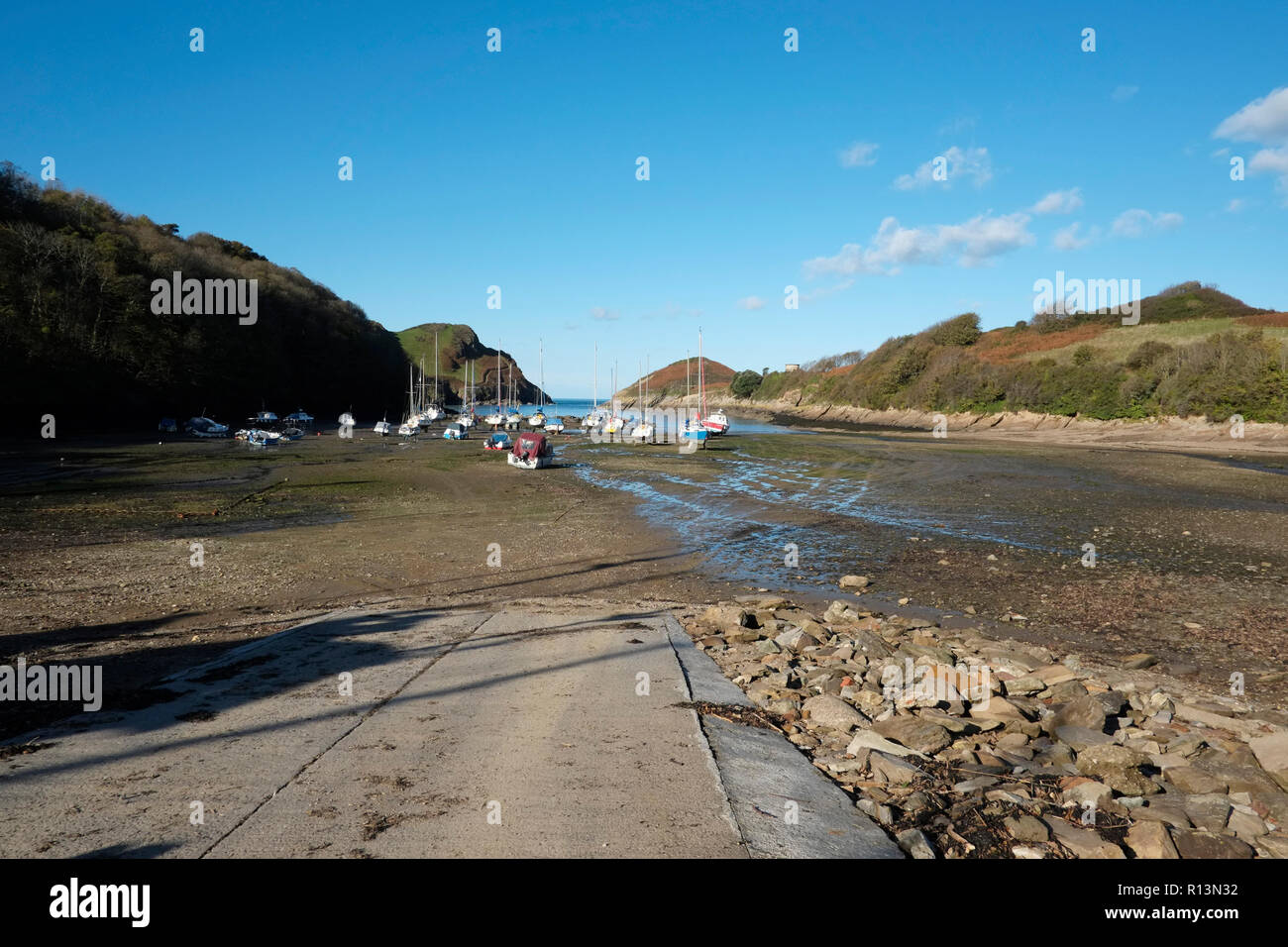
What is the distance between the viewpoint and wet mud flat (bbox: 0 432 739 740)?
367 inches

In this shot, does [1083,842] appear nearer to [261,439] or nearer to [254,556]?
[254,556]

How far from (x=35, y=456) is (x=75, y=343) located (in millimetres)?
27539

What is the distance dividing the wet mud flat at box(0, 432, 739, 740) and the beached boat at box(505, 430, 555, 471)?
630cm

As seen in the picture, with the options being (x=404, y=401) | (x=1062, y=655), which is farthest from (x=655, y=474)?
(x=404, y=401)

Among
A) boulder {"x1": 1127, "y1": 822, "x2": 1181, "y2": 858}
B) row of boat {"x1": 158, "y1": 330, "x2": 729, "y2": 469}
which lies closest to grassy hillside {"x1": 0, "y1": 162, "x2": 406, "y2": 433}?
row of boat {"x1": 158, "y1": 330, "x2": 729, "y2": 469}

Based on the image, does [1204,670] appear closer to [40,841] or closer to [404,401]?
[40,841]

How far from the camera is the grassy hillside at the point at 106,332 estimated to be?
172ft

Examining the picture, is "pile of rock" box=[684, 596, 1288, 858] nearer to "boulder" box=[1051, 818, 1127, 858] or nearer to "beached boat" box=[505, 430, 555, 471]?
"boulder" box=[1051, 818, 1127, 858]

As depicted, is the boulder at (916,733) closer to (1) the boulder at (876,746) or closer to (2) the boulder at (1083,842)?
(1) the boulder at (876,746)

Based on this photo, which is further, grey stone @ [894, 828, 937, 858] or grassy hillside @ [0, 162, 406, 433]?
grassy hillside @ [0, 162, 406, 433]

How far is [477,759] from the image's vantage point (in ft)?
17.5

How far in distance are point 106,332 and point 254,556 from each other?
61.0 metres

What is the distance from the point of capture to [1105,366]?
2657 inches

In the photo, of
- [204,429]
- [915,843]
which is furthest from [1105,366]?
[204,429]
